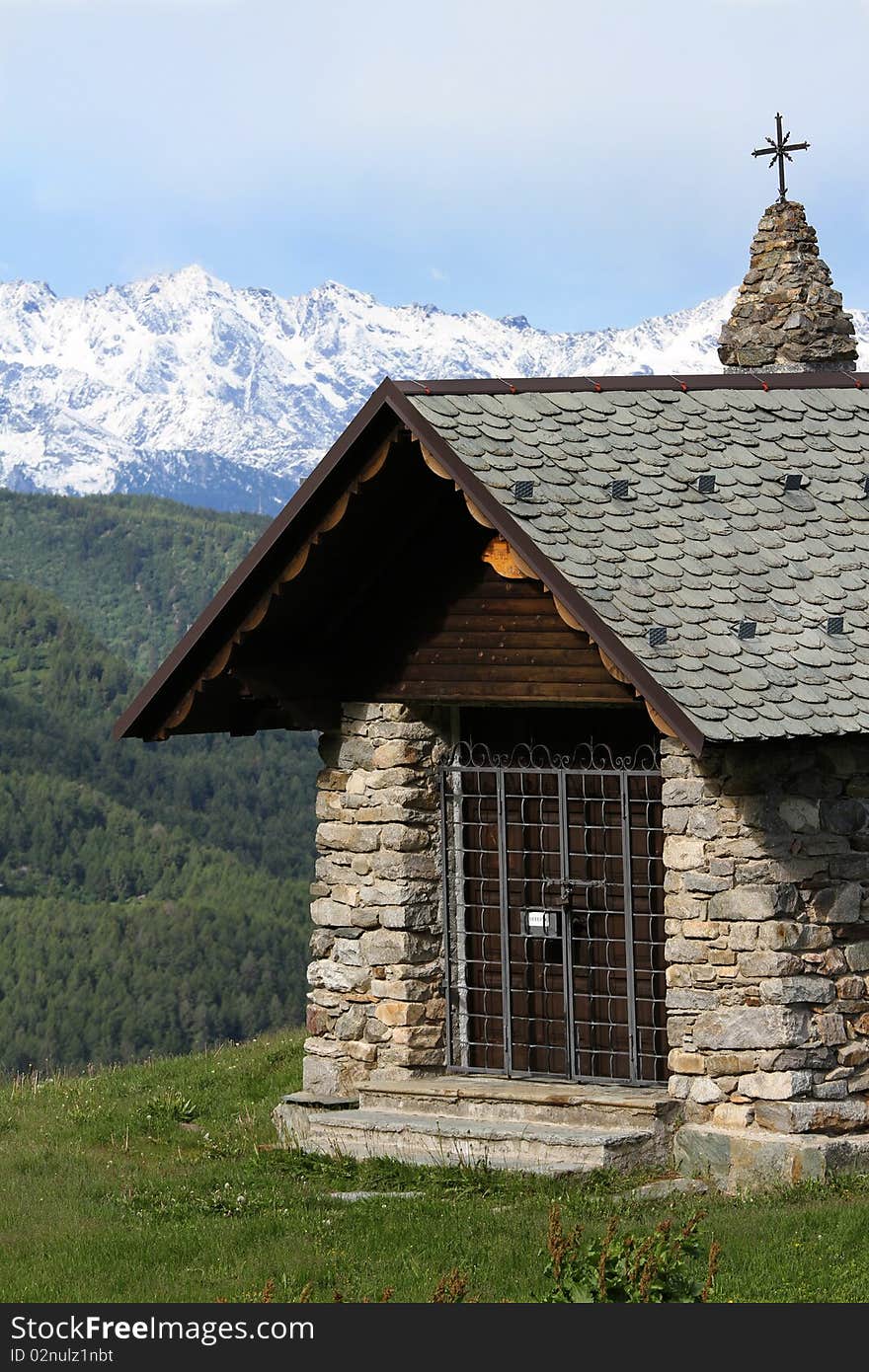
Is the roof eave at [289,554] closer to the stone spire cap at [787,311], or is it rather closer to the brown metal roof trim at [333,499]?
the brown metal roof trim at [333,499]

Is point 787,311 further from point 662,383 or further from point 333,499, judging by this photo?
point 333,499

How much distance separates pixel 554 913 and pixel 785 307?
28.0 ft

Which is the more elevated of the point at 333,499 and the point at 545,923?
the point at 333,499

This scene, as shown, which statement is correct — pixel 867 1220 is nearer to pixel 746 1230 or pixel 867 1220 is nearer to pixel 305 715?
pixel 746 1230

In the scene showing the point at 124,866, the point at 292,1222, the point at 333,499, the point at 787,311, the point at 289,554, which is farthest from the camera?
the point at 124,866

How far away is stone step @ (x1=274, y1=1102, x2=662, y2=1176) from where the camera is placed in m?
10.9

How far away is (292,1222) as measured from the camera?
32.4 ft

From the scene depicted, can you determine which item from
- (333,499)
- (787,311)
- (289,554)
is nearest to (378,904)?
(289,554)

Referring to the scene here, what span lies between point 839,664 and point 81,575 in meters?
132

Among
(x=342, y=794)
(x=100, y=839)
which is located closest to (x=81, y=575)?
(x=100, y=839)

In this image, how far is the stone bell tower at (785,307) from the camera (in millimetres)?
18344

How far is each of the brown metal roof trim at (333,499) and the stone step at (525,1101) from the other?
2387 millimetres

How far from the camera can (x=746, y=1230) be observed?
919 centimetres

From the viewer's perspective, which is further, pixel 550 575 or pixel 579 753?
pixel 579 753
